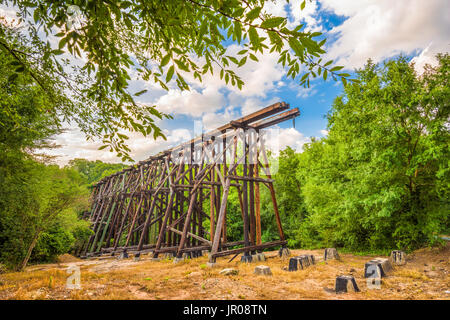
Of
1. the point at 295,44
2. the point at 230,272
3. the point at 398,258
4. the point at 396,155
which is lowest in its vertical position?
the point at 230,272

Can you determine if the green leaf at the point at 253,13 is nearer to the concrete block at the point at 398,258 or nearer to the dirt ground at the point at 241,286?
the dirt ground at the point at 241,286

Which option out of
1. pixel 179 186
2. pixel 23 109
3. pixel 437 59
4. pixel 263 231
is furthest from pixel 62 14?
pixel 263 231

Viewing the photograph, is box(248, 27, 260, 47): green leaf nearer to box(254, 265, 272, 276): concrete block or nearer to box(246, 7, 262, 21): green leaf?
box(246, 7, 262, 21): green leaf

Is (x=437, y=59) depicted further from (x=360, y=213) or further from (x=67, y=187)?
(x=67, y=187)

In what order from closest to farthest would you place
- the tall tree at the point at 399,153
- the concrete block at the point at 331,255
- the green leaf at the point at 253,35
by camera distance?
1. the green leaf at the point at 253,35
2. the tall tree at the point at 399,153
3. the concrete block at the point at 331,255

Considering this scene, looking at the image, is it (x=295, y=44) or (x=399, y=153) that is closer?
(x=295, y=44)

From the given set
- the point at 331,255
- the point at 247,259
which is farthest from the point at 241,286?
the point at 331,255

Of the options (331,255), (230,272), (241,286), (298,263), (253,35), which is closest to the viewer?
(253,35)

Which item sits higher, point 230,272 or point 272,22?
point 272,22

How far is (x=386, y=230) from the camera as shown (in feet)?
31.9

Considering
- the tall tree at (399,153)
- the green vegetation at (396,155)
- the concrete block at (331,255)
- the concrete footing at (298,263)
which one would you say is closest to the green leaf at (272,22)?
the concrete footing at (298,263)

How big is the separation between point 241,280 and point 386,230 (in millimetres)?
7712

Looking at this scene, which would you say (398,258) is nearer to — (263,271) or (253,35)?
(263,271)

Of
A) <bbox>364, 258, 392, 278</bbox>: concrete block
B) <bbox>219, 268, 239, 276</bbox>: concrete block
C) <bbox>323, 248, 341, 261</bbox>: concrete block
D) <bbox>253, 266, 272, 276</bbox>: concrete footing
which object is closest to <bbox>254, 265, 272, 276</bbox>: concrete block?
<bbox>253, 266, 272, 276</bbox>: concrete footing
